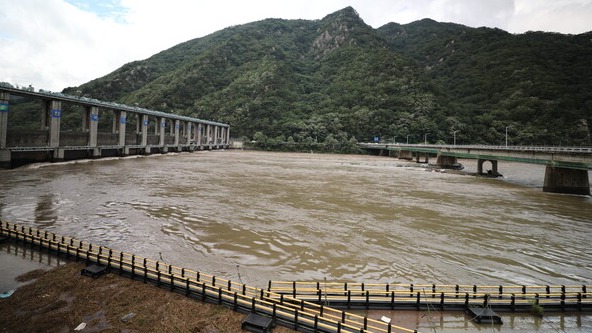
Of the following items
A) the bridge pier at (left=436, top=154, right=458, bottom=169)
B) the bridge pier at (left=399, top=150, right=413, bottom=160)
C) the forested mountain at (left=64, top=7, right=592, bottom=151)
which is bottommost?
the bridge pier at (left=436, top=154, right=458, bottom=169)

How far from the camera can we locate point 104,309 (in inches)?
408

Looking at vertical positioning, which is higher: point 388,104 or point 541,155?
point 388,104

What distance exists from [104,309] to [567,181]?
5688 cm

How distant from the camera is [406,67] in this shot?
186000mm

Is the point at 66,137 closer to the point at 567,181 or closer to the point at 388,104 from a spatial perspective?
the point at 567,181

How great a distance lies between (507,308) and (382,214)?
49.8ft

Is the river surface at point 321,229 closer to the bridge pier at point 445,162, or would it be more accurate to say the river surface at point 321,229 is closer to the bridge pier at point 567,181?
the bridge pier at point 567,181

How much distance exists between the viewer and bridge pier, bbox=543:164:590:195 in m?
42.8

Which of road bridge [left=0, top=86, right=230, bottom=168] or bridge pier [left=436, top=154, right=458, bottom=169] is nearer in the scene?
road bridge [left=0, top=86, right=230, bottom=168]

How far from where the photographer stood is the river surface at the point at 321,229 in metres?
15.0

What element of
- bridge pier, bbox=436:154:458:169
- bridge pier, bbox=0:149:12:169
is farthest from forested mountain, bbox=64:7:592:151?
bridge pier, bbox=0:149:12:169

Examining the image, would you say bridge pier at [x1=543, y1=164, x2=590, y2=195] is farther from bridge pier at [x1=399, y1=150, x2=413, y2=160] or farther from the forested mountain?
the forested mountain

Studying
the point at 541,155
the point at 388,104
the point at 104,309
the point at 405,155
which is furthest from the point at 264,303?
the point at 388,104

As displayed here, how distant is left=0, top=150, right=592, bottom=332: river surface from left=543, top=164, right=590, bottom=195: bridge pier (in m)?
6.55
